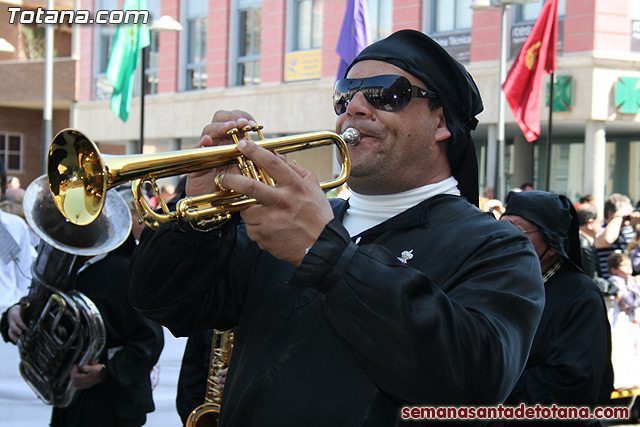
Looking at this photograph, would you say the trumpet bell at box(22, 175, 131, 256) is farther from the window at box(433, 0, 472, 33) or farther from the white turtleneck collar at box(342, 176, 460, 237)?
the window at box(433, 0, 472, 33)

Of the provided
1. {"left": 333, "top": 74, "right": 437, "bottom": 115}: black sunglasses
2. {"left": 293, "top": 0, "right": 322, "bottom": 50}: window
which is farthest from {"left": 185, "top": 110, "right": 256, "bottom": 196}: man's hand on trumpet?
{"left": 293, "top": 0, "right": 322, "bottom": 50}: window

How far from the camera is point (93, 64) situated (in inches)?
944

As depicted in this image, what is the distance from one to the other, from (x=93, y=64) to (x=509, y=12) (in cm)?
1327

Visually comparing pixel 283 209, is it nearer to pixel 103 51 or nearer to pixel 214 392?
pixel 214 392

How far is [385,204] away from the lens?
2.41 meters

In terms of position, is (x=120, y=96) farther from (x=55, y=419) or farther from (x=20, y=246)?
(x=55, y=419)

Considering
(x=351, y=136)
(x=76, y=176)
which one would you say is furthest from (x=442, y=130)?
(x=76, y=176)

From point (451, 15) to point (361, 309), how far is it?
611 inches

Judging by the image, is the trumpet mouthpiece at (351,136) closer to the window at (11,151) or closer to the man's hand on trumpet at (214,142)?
the man's hand on trumpet at (214,142)

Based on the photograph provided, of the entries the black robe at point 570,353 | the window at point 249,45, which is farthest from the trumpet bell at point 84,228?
the window at point 249,45

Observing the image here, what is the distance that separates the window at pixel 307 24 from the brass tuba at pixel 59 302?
14.7 m

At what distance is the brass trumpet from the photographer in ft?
7.27

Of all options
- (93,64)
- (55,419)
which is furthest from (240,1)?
(55,419)

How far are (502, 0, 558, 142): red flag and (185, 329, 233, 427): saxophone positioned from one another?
7719 millimetres
